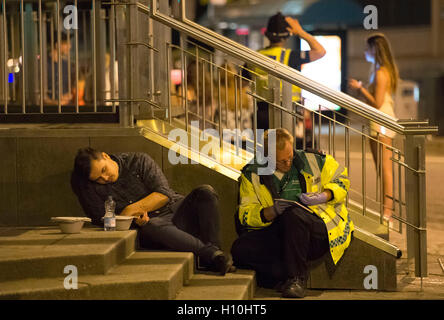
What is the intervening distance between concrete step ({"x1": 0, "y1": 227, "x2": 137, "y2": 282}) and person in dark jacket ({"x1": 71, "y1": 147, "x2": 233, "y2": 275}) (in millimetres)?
184

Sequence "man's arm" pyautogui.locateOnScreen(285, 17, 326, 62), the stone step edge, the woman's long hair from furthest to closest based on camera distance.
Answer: the woman's long hair, "man's arm" pyautogui.locateOnScreen(285, 17, 326, 62), the stone step edge

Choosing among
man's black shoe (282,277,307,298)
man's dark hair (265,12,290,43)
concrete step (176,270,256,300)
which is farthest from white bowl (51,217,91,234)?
man's dark hair (265,12,290,43)

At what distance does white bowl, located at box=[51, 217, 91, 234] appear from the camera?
6.76 meters

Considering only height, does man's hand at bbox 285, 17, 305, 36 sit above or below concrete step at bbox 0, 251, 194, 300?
above

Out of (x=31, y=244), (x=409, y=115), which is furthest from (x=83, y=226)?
(x=409, y=115)

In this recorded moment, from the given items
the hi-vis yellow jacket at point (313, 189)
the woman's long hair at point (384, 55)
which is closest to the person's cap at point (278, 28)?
the woman's long hair at point (384, 55)

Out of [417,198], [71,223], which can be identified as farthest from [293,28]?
[71,223]

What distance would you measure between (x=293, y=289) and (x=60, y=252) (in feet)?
5.66

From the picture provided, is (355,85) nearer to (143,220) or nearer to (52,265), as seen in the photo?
(143,220)

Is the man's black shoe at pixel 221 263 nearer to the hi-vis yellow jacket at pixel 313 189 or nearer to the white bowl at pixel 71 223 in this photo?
the hi-vis yellow jacket at pixel 313 189

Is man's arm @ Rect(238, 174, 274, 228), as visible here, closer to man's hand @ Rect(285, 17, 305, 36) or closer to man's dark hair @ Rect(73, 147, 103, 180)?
man's dark hair @ Rect(73, 147, 103, 180)

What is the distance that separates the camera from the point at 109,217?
6.75 m

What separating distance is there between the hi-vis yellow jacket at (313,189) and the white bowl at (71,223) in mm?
1207

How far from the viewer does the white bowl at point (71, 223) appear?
22.2ft
